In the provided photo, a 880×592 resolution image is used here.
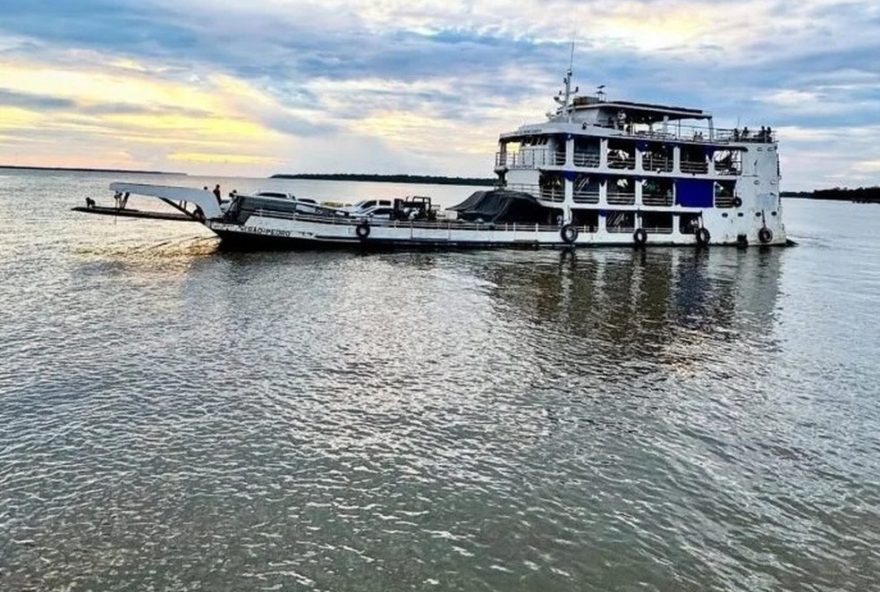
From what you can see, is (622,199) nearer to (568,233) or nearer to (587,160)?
(587,160)

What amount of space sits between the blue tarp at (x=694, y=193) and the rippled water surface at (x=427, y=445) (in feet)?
75.4

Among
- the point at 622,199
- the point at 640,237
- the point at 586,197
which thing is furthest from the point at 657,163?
the point at 586,197

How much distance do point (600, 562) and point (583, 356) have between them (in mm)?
9262

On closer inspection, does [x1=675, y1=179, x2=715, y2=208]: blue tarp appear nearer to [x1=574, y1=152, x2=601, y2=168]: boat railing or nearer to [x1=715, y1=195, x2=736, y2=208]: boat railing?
[x1=715, y1=195, x2=736, y2=208]: boat railing

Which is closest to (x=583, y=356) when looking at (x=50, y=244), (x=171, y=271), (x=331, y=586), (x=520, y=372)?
(x=520, y=372)

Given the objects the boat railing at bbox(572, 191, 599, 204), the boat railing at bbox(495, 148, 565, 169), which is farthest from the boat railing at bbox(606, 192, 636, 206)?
the boat railing at bbox(495, 148, 565, 169)

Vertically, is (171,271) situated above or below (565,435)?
above

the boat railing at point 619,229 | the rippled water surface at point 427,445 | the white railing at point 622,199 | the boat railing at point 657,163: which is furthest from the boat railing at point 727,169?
the rippled water surface at point 427,445

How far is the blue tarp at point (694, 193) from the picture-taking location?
44875mm

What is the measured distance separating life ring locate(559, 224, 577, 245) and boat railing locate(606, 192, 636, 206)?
3.74 metres

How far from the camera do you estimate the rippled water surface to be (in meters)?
7.76

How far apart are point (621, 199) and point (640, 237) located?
9.08 ft

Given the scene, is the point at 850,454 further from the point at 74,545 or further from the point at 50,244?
the point at 50,244

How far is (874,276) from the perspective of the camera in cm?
3538
